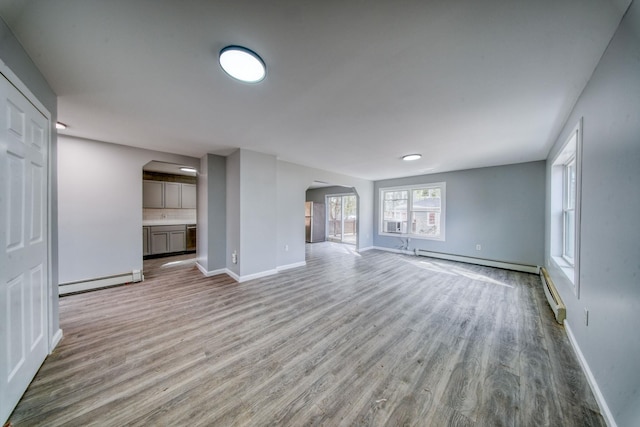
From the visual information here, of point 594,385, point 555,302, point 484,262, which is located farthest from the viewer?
point 484,262

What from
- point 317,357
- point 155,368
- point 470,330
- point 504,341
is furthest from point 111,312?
point 504,341

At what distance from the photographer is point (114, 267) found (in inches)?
136

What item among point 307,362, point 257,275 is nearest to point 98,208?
point 257,275

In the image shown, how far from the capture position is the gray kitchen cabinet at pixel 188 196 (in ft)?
19.6

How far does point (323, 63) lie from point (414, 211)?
18.1 feet

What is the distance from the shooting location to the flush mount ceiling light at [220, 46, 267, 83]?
4.59 ft

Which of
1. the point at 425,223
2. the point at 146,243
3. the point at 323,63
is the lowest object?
the point at 146,243

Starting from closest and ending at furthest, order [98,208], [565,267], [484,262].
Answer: [565,267]
[98,208]
[484,262]

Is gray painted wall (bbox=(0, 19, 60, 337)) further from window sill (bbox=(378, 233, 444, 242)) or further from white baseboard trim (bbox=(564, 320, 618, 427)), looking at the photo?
window sill (bbox=(378, 233, 444, 242))

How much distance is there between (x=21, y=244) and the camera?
1.41 m

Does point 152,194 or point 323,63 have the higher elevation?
point 323,63

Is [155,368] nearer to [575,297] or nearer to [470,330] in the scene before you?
[470,330]

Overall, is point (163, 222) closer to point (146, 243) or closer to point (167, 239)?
point (167, 239)

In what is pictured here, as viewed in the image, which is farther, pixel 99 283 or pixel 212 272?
pixel 212 272
